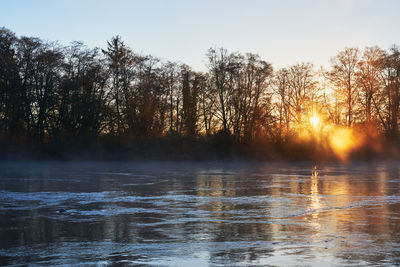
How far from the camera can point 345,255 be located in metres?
7.91

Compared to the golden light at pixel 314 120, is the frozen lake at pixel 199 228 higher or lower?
lower

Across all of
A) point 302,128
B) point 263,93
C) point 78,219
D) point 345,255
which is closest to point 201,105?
point 263,93

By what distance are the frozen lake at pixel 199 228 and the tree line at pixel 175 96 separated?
3864 cm

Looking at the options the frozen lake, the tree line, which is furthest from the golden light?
the frozen lake

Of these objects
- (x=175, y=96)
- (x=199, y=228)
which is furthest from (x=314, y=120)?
(x=199, y=228)

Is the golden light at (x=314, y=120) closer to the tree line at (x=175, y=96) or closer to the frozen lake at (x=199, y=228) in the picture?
the tree line at (x=175, y=96)

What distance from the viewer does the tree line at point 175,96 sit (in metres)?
55.3

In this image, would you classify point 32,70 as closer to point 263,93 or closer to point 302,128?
point 263,93

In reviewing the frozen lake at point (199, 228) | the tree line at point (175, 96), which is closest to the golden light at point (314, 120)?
the tree line at point (175, 96)

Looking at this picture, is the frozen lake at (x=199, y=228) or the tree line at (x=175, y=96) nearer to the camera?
the frozen lake at (x=199, y=228)

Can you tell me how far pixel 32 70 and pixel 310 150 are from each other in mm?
28061

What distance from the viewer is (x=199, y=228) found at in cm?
1055

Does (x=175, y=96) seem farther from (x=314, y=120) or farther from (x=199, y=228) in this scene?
(x=199, y=228)

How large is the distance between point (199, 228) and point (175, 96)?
52.0 meters
